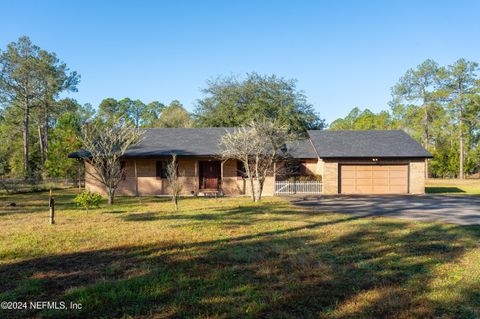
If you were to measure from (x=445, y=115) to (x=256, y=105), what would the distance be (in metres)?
26.2

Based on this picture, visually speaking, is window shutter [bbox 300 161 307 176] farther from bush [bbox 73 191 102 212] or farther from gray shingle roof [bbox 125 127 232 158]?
bush [bbox 73 191 102 212]

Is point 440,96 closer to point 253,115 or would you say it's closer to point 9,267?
point 253,115

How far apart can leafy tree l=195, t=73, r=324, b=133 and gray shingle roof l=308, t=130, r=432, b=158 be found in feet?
26.2

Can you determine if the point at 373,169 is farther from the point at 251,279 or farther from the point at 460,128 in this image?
the point at 460,128

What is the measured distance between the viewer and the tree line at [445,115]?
4303 cm

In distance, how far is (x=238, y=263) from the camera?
6.33 m

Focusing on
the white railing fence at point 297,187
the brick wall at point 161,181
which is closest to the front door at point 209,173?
the brick wall at point 161,181

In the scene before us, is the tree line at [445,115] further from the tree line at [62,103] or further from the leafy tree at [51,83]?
the leafy tree at [51,83]

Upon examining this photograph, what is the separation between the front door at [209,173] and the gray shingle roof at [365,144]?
693cm

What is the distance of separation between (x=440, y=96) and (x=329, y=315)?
162 feet

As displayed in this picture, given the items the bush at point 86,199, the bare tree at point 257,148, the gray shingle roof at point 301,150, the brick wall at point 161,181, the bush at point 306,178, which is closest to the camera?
the bush at point 86,199

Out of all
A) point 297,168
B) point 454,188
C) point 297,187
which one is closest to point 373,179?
point 297,168

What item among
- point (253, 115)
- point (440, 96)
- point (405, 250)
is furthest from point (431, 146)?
point (405, 250)

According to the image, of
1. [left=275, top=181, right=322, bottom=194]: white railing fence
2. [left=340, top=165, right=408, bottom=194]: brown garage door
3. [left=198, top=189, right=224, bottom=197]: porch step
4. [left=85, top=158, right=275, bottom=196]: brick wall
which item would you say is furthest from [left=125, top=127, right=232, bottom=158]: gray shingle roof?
[left=340, top=165, right=408, bottom=194]: brown garage door
